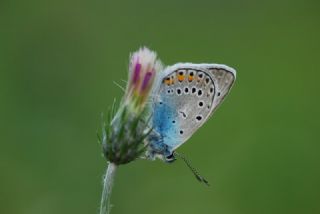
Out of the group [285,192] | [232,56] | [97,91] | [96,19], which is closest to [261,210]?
[285,192]

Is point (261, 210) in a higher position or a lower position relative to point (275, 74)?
lower

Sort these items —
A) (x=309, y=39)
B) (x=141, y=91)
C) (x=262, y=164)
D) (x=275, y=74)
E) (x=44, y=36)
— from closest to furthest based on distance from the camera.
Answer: (x=141, y=91) < (x=262, y=164) < (x=44, y=36) < (x=275, y=74) < (x=309, y=39)

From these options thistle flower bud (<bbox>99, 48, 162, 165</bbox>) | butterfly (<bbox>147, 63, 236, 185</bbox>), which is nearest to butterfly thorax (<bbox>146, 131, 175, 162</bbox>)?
butterfly (<bbox>147, 63, 236, 185</bbox>)

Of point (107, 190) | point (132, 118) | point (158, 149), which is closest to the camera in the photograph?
point (107, 190)

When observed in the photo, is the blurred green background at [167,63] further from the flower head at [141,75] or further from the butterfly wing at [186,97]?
the flower head at [141,75]

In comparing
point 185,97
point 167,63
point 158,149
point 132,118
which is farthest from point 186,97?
point 167,63

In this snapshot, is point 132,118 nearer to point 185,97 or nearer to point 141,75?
point 141,75

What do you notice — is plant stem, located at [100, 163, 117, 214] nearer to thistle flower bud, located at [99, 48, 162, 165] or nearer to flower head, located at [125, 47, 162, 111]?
thistle flower bud, located at [99, 48, 162, 165]

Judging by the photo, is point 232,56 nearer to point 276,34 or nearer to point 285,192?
point 276,34
